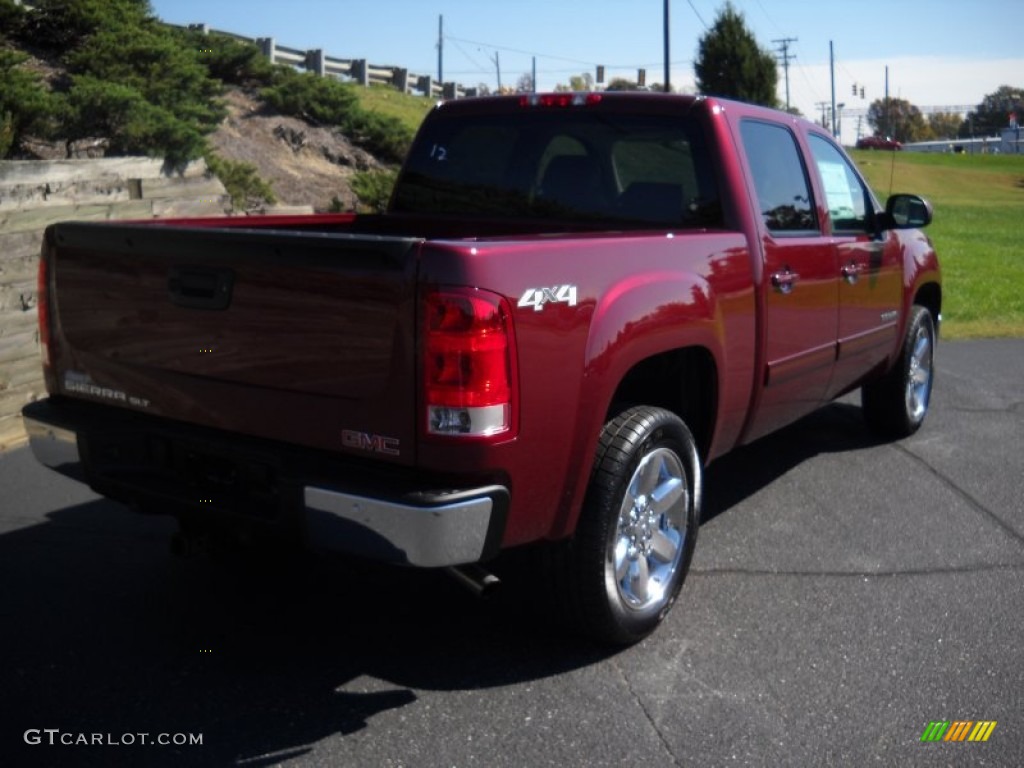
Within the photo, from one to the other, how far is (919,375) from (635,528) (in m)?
3.96

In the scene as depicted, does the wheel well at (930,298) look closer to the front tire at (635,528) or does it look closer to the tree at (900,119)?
the front tire at (635,528)

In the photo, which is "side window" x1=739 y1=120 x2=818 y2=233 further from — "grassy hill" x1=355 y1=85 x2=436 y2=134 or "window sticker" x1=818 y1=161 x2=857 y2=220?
"grassy hill" x1=355 y1=85 x2=436 y2=134

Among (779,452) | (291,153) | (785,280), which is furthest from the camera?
(291,153)

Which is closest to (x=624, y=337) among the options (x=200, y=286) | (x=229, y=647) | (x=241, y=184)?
(x=200, y=286)

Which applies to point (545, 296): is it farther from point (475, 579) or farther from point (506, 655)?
point (506, 655)

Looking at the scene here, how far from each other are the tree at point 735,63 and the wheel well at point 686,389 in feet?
136

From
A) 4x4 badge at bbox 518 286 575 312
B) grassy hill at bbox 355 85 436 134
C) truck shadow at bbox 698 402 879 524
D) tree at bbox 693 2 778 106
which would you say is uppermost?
tree at bbox 693 2 778 106

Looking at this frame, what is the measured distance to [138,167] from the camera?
8.95 meters

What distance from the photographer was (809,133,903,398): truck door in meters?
5.86

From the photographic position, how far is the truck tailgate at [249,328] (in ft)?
10.9

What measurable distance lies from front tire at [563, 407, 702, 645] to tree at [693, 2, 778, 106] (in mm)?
41803

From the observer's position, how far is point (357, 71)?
37781 mm

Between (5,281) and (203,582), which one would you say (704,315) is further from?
(5,281)

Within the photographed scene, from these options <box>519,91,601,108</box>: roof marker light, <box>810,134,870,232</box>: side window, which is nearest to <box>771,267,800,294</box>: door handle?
<box>810,134,870,232</box>: side window
